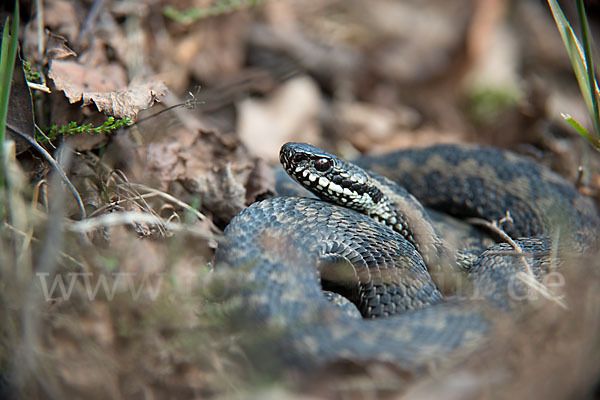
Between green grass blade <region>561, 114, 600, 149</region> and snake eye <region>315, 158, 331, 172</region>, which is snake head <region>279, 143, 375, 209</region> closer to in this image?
snake eye <region>315, 158, 331, 172</region>

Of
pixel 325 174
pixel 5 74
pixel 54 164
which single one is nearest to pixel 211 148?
pixel 325 174

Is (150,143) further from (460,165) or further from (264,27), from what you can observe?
(264,27)

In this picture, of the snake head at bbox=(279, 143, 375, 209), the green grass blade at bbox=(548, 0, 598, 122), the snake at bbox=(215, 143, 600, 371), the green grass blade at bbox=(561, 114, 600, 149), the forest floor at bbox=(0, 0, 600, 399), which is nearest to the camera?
the forest floor at bbox=(0, 0, 600, 399)

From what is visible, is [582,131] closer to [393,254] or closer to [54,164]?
[393,254]

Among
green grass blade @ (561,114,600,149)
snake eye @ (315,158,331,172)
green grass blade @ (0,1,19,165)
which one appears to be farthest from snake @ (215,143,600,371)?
green grass blade @ (0,1,19,165)

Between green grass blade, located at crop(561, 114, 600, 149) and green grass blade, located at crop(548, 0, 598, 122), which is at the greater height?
green grass blade, located at crop(548, 0, 598, 122)

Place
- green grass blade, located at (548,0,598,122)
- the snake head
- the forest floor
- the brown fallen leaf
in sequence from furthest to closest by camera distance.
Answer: the snake head, the brown fallen leaf, green grass blade, located at (548,0,598,122), the forest floor

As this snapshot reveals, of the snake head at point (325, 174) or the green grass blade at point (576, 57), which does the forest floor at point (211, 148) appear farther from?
the green grass blade at point (576, 57)
